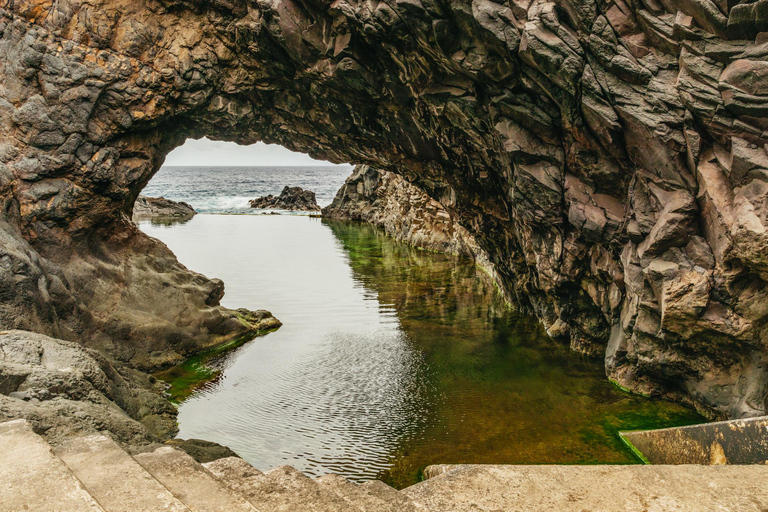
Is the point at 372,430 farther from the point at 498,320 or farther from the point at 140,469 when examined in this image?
the point at 498,320

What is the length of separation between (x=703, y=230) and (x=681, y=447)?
401 cm

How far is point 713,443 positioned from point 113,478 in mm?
7928

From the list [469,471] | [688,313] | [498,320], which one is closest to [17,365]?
[469,471]

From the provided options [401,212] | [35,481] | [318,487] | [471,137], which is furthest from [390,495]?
[401,212]

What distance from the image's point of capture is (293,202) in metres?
71.4

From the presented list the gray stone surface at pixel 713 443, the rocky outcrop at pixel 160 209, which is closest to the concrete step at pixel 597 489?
the gray stone surface at pixel 713 443

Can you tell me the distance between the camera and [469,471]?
19.1 ft

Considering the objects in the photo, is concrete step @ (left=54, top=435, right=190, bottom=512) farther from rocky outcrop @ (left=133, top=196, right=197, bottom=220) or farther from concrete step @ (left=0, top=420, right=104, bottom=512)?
rocky outcrop @ (left=133, top=196, right=197, bottom=220)

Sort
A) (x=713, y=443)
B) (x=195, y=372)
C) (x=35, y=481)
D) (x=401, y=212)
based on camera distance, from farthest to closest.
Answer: (x=401, y=212)
(x=195, y=372)
(x=713, y=443)
(x=35, y=481)

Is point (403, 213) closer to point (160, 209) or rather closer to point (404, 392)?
point (404, 392)

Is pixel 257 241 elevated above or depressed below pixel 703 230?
below

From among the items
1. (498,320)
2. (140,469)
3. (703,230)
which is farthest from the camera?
(498,320)

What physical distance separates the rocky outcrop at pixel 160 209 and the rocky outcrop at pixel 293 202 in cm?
1119

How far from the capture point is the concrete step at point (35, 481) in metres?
4.16
